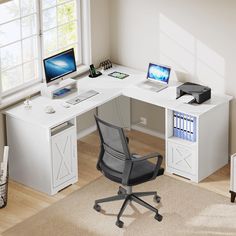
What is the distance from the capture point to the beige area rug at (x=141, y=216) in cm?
634

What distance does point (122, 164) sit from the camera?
6402 millimetres

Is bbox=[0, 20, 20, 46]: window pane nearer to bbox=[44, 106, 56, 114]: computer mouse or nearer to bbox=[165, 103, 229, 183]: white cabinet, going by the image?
bbox=[44, 106, 56, 114]: computer mouse

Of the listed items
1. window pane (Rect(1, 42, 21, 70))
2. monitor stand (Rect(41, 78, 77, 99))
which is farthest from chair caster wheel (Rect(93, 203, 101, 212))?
window pane (Rect(1, 42, 21, 70))

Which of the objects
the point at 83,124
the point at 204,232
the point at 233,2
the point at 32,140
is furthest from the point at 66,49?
the point at 204,232

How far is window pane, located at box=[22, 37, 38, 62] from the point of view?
7.38 m

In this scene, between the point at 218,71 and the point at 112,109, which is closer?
the point at 218,71

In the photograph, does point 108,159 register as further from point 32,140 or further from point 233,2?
point 233,2

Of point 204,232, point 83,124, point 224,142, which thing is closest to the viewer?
point 204,232

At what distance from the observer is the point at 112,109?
27.2 ft

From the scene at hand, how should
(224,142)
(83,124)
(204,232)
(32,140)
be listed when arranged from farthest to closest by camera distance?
1. (83,124)
2. (224,142)
3. (32,140)
4. (204,232)

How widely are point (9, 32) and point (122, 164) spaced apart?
73.0 inches

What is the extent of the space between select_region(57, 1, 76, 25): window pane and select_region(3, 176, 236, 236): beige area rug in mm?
1883

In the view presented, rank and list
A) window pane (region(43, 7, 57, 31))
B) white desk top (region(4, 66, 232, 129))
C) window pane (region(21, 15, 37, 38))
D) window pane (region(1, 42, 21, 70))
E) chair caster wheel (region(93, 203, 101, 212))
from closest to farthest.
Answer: chair caster wheel (region(93, 203, 101, 212))
white desk top (region(4, 66, 232, 129))
window pane (region(1, 42, 21, 70))
window pane (region(21, 15, 37, 38))
window pane (region(43, 7, 57, 31))

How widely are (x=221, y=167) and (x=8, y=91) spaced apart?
2339 millimetres
